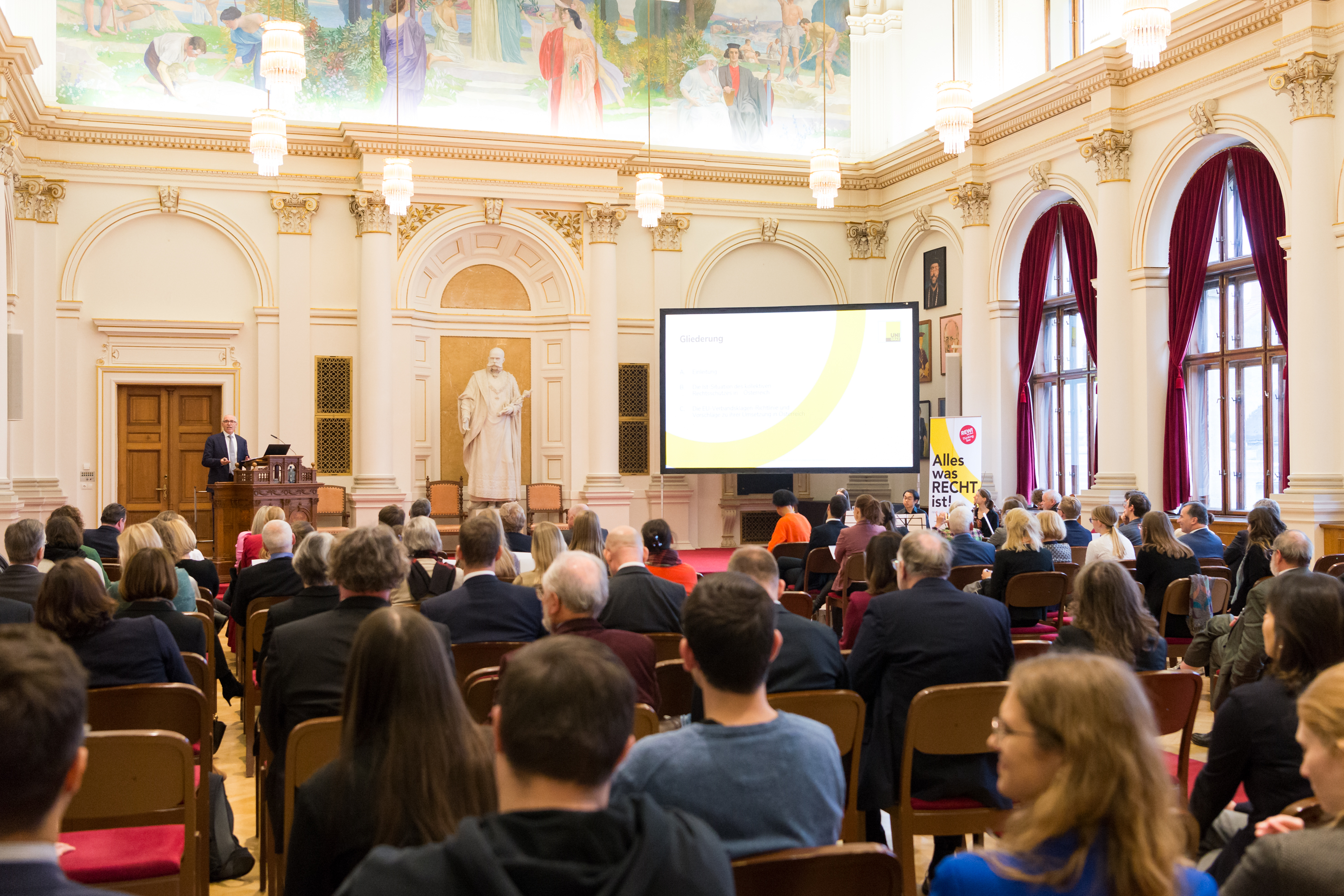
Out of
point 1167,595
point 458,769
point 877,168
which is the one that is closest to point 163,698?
point 458,769

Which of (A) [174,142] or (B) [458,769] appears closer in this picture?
(B) [458,769]

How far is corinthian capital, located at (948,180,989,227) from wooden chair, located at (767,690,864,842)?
451 inches

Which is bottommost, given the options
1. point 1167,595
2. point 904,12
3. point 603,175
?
point 1167,595

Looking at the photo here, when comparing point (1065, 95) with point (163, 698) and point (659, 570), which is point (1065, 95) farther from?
point (163, 698)

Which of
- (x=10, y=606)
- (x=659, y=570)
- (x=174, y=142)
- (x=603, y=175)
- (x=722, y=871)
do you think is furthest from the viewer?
(x=603, y=175)

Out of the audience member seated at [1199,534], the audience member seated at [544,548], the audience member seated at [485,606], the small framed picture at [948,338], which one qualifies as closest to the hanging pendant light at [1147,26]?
the audience member seated at [1199,534]

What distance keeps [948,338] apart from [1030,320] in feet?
4.36

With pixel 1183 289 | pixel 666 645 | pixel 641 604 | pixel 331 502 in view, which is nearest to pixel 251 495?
pixel 331 502

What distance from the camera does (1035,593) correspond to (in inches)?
253

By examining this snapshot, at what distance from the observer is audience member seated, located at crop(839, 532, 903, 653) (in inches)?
183

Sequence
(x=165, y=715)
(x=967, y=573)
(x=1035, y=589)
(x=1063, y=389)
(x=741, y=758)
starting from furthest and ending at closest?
(x=1063, y=389), (x=967, y=573), (x=1035, y=589), (x=165, y=715), (x=741, y=758)

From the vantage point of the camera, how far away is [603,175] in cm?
1441

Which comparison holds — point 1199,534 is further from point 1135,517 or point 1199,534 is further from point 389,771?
point 389,771

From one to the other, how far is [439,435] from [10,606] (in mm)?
10654
